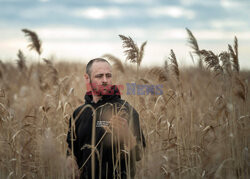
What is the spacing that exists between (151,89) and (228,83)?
1006mm

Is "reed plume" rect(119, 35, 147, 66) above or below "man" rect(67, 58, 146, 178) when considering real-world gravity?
above

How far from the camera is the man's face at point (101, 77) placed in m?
2.88

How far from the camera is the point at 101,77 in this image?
2.90 metres

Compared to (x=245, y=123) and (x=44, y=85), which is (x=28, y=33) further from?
(x=245, y=123)

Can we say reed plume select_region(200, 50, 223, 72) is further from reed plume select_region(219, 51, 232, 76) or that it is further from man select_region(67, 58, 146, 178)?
man select_region(67, 58, 146, 178)

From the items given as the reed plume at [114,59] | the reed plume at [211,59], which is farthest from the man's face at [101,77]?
the reed plume at [211,59]

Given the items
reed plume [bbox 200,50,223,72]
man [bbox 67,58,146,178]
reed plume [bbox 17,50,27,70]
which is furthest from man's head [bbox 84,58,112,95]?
reed plume [bbox 17,50,27,70]

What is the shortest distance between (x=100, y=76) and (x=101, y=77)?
0.02 m

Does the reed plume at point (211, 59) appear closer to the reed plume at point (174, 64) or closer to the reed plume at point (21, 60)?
the reed plume at point (174, 64)

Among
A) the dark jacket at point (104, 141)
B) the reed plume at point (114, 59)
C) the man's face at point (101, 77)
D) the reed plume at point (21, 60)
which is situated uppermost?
the reed plume at point (21, 60)

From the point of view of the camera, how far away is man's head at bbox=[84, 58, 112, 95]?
288cm

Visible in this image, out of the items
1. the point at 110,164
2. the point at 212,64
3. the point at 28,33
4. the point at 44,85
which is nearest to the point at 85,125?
the point at 110,164

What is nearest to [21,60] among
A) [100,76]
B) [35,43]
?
[35,43]

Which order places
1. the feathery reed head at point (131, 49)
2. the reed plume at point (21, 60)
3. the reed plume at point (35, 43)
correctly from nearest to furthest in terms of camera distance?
the feathery reed head at point (131, 49), the reed plume at point (35, 43), the reed plume at point (21, 60)
